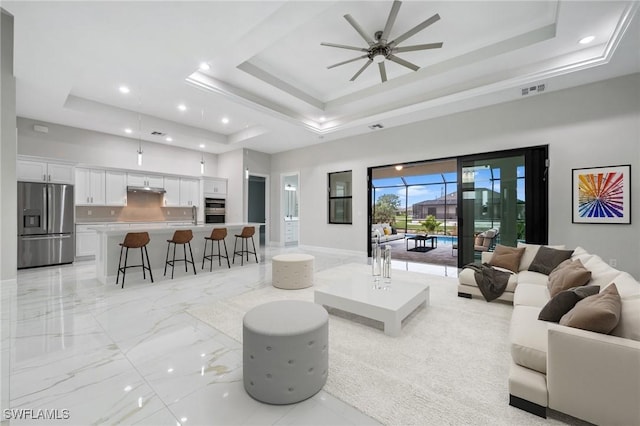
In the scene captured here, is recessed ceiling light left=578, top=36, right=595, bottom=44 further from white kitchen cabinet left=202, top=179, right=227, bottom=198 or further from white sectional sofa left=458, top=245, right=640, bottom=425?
white kitchen cabinet left=202, top=179, right=227, bottom=198

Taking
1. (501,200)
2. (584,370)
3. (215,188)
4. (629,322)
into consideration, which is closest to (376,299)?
(584,370)

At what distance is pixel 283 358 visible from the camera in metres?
1.70

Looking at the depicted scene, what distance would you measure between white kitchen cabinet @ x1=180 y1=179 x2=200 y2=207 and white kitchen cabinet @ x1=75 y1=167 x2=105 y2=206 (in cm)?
189

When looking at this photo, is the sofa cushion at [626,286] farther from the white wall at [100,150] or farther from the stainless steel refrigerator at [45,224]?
the white wall at [100,150]

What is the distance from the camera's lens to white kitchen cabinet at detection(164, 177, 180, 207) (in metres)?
7.79

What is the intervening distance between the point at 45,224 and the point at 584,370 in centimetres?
844

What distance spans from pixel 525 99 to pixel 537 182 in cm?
158

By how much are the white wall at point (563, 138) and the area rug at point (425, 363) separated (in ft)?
8.47

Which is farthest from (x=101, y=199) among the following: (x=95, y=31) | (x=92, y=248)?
(x=95, y=31)

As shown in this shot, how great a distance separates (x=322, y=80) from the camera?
540 cm

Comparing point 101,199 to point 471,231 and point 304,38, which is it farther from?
point 471,231

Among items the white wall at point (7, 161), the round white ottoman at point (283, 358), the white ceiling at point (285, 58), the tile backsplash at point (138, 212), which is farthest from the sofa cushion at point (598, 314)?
the tile backsplash at point (138, 212)

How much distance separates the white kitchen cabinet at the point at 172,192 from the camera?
7789 millimetres

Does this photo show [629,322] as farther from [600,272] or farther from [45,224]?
[45,224]
